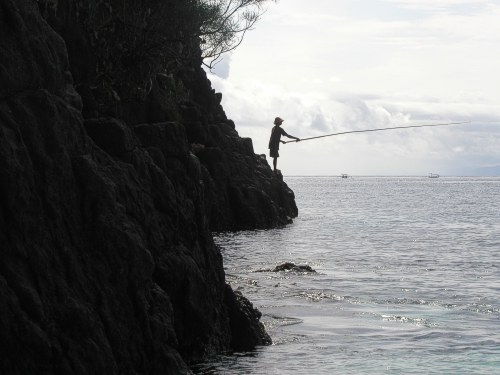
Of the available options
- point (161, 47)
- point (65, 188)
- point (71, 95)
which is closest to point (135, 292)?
point (65, 188)

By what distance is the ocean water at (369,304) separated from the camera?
1337cm

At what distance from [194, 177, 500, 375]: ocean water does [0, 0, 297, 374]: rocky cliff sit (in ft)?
4.34

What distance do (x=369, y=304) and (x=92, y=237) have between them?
1030 cm

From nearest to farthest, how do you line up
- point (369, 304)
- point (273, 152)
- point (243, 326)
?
point (243, 326) < point (369, 304) < point (273, 152)

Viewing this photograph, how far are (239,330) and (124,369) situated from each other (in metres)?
4.22

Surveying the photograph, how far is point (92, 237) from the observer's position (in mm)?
10172

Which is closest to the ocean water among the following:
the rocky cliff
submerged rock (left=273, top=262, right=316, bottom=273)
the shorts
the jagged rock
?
the jagged rock

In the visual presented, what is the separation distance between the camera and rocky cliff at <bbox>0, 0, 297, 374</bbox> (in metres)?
8.93

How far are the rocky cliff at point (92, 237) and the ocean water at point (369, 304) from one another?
132cm

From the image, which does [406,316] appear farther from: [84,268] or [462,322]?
[84,268]

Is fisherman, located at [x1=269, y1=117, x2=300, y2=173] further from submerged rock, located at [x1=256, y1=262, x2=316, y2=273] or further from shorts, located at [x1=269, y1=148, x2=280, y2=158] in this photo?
submerged rock, located at [x1=256, y1=262, x2=316, y2=273]

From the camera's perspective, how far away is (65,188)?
10.0 metres

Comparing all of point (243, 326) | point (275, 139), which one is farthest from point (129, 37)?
point (275, 139)

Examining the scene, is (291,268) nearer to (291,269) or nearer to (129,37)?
(291,269)
